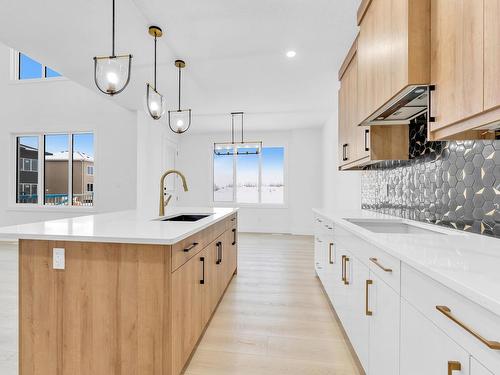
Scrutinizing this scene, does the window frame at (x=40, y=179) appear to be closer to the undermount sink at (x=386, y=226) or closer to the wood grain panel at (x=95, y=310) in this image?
the wood grain panel at (x=95, y=310)

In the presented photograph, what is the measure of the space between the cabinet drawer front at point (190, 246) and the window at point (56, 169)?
14.0 ft

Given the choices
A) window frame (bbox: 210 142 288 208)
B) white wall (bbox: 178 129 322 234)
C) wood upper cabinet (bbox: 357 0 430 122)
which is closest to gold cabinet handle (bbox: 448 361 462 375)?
A: wood upper cabinet (bbox: 357 0 430 122)

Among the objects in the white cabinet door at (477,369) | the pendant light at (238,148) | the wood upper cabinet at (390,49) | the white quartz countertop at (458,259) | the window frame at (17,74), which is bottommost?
the white cabinet door at (477,369)

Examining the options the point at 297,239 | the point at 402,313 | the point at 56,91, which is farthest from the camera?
the point at 297,239

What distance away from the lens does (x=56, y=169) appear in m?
5.71

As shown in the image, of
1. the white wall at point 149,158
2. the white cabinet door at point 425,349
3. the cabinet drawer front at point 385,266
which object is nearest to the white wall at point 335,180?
the cabinet drawer front at point 385,266

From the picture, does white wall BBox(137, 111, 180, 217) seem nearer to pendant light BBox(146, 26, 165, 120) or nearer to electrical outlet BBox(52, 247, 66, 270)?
pendant light BBox(146, 26, 165, 120)

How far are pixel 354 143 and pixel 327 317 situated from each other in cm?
167

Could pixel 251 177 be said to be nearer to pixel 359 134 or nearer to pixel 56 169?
pixel 56 169

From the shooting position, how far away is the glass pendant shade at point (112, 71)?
211 centimetres

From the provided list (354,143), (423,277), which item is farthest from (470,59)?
(354,143)

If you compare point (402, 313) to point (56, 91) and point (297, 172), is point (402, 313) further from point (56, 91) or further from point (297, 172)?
point (56, 91)

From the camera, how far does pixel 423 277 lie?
0.97 meters

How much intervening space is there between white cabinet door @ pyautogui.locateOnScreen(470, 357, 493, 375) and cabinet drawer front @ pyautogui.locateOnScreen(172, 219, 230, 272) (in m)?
1.26
